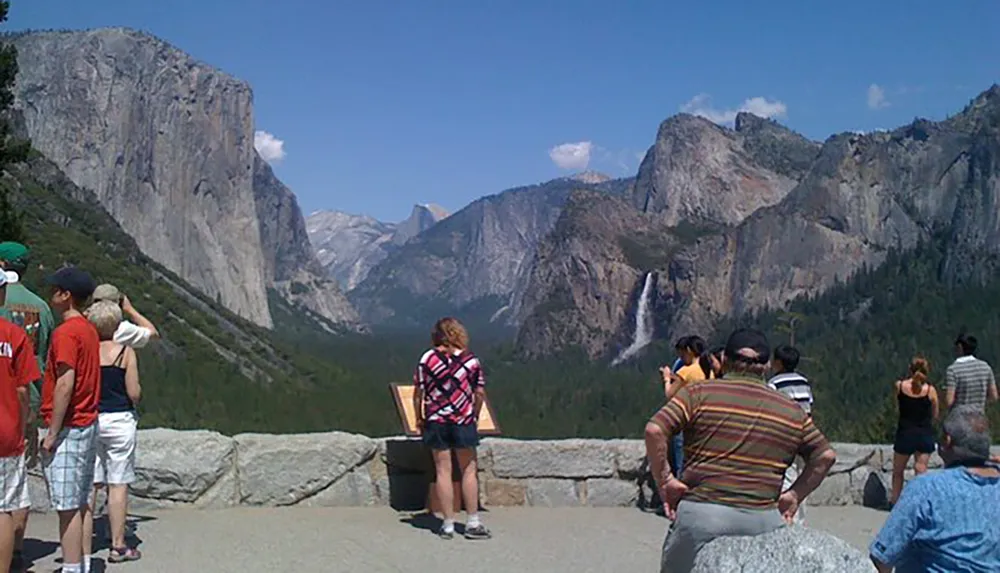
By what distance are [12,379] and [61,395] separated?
496 mm

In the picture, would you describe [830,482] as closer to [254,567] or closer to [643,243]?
[254,567]

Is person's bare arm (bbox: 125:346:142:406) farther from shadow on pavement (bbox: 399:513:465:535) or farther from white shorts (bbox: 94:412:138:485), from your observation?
shadow on pavement (bbox: 399:513:465:535)

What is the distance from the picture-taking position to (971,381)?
1036 cm

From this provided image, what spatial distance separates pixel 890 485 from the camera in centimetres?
1174

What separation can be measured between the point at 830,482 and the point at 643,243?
170m

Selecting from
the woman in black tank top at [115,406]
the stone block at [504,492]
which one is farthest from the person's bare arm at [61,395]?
the stone block at [504,492]

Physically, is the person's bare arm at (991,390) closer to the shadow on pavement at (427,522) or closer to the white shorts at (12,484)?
the shadow on pavement at (427,522)

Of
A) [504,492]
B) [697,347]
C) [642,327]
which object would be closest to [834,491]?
[697,347]

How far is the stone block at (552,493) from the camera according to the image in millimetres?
10430

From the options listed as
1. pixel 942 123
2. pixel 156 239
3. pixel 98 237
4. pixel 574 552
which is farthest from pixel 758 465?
pixel 942 123

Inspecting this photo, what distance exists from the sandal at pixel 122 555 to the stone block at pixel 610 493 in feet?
15.6

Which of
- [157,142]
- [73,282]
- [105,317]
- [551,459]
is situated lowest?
[551,459]

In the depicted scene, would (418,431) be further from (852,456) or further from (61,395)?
(852,456)

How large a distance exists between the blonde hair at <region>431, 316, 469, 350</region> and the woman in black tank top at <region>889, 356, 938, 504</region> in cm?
486
